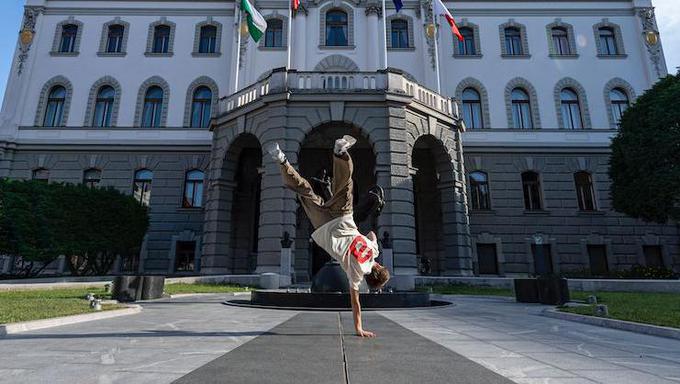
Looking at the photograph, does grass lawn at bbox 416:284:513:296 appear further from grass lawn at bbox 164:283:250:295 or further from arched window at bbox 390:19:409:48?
arched window at bbox 390:19:409:48

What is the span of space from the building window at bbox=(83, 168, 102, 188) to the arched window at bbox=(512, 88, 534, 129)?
26.0m

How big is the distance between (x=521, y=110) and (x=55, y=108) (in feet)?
98.3

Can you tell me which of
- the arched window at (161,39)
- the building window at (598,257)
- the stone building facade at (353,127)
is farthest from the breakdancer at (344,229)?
the arched window at (161,39)

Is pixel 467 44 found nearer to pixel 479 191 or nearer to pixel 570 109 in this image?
pixel 570 109

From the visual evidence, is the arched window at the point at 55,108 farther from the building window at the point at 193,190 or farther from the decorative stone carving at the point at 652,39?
the decorative stone carving at the point at 652,39

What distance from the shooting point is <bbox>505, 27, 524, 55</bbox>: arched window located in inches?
989

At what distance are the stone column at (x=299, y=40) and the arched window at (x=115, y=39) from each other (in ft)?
38.3

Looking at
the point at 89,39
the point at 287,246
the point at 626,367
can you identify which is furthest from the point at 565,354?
the point at 89,39

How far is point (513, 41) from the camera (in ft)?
83.1

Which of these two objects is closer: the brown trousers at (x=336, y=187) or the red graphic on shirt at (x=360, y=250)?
the red graphic on shirt at (x=360, y=250)

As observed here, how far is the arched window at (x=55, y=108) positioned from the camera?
23.1m

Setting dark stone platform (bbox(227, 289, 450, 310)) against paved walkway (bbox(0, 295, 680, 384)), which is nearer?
paved walkway (bbox(0, 295, 680, 384))

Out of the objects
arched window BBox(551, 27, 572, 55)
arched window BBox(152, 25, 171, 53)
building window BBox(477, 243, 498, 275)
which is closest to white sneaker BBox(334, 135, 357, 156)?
building window BBox(477, 243, 498, 275)

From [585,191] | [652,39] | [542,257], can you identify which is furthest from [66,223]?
[652,39]
